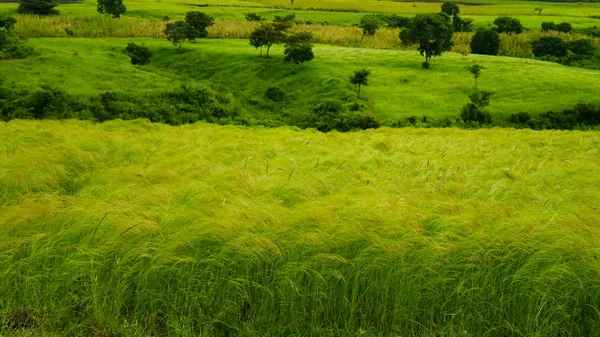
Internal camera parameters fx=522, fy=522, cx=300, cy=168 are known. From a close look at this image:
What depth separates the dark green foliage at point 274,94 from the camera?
39169 mm

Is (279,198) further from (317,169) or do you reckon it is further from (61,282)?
(61,282)

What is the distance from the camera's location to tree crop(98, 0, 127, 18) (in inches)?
2694

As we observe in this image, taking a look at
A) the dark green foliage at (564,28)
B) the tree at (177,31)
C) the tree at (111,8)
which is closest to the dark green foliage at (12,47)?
the tree at (177,31)

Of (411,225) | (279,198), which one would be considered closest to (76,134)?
(279,198)

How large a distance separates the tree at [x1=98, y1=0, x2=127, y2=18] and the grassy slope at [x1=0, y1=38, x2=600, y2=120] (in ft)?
61.8

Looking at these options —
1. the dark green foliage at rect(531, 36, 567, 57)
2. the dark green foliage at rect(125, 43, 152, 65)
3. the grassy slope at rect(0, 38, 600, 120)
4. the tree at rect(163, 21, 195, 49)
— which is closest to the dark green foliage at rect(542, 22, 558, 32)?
the dark green foliage at rect(531, 36, 567, 57)

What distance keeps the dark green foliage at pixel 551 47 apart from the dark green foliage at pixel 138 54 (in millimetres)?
44103

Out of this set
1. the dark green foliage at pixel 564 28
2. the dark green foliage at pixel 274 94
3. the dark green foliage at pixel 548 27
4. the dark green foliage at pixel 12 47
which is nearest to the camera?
the dark green foliage at pixel 12 47

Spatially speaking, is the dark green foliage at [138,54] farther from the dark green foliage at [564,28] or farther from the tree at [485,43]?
the dark green foliage at [564,28]

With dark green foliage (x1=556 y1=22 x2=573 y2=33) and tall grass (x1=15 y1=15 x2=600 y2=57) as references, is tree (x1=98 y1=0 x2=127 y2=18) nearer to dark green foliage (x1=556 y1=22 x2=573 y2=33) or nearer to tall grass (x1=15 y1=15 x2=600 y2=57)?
tall grass (x1=15 y1=15 x2=600 y2=57)

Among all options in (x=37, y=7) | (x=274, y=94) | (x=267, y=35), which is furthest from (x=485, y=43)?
(x=37, y=7)

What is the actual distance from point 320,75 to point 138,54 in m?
16.3

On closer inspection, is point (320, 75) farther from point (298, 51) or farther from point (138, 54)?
point (138, 54)

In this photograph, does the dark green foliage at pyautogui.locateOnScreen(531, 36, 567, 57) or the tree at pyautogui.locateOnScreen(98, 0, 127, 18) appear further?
the tree at pyautogui.locateOnScreen(98, 0, 127, 18)
